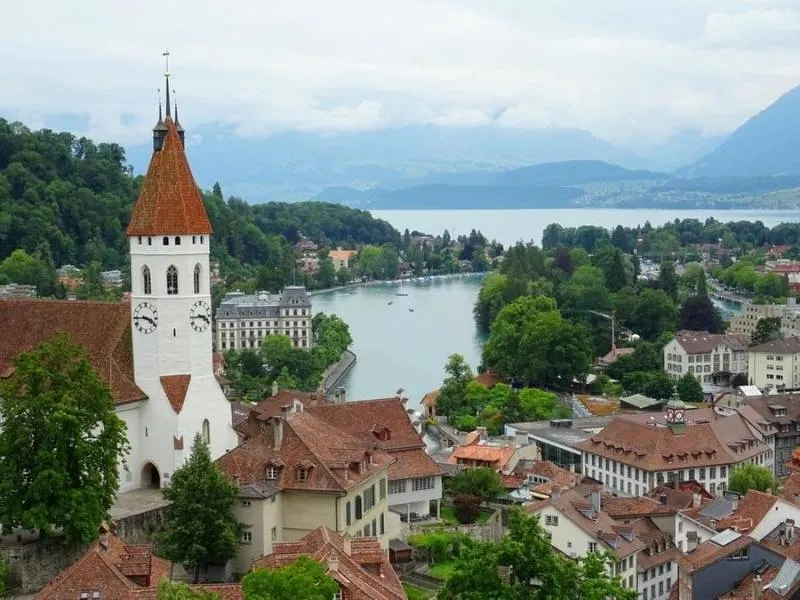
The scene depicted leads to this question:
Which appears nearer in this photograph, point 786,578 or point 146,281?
point 786,578

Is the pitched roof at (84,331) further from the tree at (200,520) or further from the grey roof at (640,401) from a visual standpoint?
the grey roof at (640,401)

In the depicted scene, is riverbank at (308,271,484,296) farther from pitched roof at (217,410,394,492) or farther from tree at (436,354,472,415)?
pitched roof at (217,410,394,492)

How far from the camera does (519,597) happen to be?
2072 centimetres

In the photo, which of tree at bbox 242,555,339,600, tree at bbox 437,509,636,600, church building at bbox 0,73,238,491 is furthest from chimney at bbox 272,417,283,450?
tree at bbox 437,509,636,600

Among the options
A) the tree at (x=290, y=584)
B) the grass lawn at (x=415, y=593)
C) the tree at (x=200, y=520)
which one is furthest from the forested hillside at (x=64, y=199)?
the tree at (x=290, y=584)

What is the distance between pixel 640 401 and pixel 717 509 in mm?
31497

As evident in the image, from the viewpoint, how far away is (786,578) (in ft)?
→ 90.4

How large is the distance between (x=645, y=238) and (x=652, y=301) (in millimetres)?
95995

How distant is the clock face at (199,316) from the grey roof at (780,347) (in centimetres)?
5437

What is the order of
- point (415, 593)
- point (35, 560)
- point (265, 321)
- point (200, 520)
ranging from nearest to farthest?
point (35, 560), point (200, 520), point (415, 593), point (265, 321)

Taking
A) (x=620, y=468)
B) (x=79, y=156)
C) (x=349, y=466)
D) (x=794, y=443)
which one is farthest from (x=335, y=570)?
(x=79, y=156)

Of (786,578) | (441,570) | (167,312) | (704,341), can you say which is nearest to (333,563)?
(441,570)

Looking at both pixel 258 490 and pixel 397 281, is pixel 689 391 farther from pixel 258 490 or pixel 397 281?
pixel 397 281

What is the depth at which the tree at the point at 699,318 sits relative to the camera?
99.8 metres
